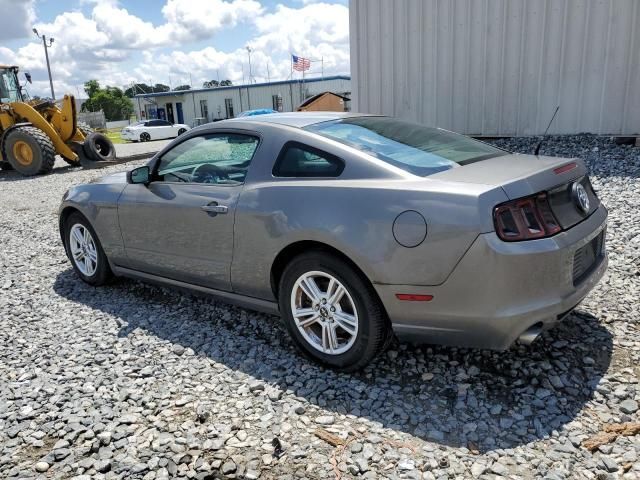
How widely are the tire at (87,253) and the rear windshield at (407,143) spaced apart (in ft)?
7.91

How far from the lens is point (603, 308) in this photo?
143 inches

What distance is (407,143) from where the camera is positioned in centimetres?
328

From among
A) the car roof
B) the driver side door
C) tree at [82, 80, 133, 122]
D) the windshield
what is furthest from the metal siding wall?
tree at [82, 80, 133, 122]

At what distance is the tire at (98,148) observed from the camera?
14414mm

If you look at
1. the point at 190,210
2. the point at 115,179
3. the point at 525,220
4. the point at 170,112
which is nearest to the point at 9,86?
the point at 115,179

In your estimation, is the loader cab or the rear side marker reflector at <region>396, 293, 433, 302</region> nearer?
the rear side marker reflector at <region>396, 293, 433, 302</region>

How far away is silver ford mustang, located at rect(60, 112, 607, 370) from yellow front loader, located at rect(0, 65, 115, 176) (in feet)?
36.6

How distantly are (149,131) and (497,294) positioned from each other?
106ft

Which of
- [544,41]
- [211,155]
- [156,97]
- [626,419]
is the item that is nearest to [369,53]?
[544,41]

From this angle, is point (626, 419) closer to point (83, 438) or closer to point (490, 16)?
point (83, 438)

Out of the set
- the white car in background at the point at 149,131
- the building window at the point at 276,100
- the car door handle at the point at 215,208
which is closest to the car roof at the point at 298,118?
the car door handle at the point at 215,208

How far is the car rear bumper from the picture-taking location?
2.46m

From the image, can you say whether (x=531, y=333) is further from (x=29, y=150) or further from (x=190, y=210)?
(x=29, y=150)

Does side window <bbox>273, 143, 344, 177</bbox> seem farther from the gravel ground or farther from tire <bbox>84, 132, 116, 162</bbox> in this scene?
tire <bbox>84, 132, 116, 162</bbox>
